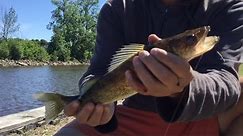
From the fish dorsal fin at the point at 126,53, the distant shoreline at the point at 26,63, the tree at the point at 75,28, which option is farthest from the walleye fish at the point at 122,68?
the tree at the point at 75,28

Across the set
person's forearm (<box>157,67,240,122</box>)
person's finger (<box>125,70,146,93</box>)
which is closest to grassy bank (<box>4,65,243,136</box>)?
person's forearm (<box>157,67,240,122</box>)

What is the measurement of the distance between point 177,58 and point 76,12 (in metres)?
78.0

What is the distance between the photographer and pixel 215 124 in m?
3.60

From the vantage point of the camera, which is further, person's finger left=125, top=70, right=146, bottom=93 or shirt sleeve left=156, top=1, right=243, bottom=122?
shirt sleeve left=156, top=1, right=243, bottom=122

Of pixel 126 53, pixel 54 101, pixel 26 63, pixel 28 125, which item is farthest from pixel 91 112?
pixel 26 63

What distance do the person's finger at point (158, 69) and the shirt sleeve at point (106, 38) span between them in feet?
5.14

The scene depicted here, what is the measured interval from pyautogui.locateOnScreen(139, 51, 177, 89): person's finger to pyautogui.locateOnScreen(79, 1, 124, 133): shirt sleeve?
157cm

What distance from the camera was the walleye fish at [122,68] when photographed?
7.98 ft

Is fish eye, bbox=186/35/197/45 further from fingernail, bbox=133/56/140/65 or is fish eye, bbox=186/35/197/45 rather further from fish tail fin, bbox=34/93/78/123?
fish tail fin, bbox=34/93/78/123

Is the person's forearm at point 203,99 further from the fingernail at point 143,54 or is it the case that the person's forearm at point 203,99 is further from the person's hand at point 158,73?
the fingernail at point 143,54

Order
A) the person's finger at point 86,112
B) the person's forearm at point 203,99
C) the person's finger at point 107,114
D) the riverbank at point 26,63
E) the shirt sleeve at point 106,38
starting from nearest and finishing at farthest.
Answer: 1. the person's forearm at point 203,99
2. the person's finger at point 86,112
3. the person's finger at point 107,114
4. the shirt sleeve at point 106,38
5. the riverbank at point 26,63

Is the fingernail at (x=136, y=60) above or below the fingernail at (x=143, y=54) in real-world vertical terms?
below

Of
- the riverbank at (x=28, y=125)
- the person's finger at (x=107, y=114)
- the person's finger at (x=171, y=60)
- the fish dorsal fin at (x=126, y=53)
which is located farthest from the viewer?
the riverbank at (x=28, y=125)

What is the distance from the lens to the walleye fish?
2.43m
